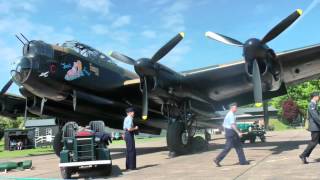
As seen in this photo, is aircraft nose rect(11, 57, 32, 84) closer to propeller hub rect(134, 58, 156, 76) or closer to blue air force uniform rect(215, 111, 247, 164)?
propeller hub rect(134, 58, 156, 76)

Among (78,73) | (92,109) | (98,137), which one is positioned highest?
(78,73)

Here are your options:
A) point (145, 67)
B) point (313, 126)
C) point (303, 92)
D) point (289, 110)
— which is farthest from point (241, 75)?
point (289, 110)

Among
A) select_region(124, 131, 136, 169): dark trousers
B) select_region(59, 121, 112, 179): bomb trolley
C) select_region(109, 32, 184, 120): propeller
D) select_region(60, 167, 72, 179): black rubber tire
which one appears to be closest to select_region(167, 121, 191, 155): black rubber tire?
select_region(109, 32, 184, 120): propeller

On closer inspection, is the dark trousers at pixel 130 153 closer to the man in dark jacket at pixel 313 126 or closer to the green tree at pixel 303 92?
the man in dark jacket at pixel 313 126

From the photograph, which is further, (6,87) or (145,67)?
(6,87)

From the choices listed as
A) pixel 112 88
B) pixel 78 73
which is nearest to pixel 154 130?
pixel 112 88

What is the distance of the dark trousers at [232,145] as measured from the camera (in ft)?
38.4

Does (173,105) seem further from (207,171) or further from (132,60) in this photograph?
(207,171)

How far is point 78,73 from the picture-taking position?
17.4 meters

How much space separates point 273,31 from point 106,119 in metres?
9.46

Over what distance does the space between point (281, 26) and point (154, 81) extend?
17.1 feet

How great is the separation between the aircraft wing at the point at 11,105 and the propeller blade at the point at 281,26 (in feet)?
48.9

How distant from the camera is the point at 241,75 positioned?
56.9 ft

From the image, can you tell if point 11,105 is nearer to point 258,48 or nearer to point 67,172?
point 67,172
